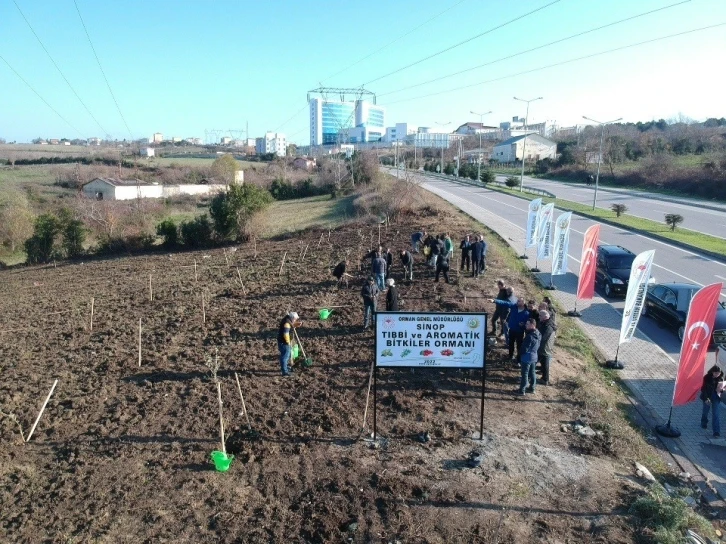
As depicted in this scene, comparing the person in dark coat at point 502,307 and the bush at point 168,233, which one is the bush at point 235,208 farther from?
the person in dark coat at point 502,307

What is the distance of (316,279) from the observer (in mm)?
19922

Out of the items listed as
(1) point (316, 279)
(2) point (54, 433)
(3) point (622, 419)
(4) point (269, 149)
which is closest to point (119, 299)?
(1) point (316, 279)

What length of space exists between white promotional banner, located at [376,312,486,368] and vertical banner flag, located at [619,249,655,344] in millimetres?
5339

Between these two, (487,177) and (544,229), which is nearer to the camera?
(544,229)

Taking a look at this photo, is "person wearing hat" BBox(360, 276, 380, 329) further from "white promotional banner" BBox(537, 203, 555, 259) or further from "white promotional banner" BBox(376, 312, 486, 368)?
"white promotional banner" BBox(537, 203, 555, 259)

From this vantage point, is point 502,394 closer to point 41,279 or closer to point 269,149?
point 41,279

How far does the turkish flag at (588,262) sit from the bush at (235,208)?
2243cm

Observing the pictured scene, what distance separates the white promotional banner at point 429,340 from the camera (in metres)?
8.12

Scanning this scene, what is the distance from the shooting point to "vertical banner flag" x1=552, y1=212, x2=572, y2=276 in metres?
17.4

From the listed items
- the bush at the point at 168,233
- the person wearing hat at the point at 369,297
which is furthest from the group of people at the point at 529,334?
the bush at the point at 168,233

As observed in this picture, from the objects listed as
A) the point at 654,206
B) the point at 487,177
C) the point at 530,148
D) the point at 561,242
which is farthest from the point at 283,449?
the point at 530,148

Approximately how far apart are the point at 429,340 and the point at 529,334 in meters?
2.59

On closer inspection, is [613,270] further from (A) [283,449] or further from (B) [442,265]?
(A) [283,449]

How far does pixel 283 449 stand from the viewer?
8344mm
